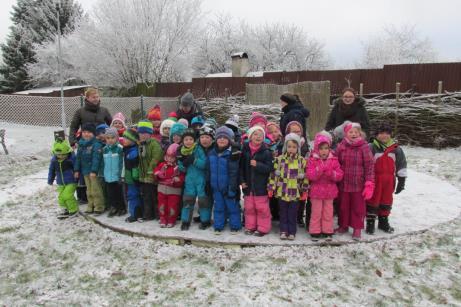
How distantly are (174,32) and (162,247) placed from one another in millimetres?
17996

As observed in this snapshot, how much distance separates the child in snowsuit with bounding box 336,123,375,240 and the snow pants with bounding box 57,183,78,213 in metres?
3.50

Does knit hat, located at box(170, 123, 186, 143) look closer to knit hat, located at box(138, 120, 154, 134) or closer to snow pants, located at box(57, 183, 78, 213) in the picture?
knit hat, located at box(138, 120, 154, 134)

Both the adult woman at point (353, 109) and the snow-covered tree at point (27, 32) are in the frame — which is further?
the snow-covered tree at point (27, 32)

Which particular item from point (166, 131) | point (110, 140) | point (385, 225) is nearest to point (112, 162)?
point (110, 140)

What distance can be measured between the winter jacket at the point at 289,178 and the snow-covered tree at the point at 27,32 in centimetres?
2685

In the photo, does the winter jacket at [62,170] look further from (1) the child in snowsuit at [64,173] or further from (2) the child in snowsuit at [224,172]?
(2) the child in snowsuit at [224,172]

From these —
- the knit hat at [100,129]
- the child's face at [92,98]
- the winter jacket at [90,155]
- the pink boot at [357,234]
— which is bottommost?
the pink boot at [357,234]

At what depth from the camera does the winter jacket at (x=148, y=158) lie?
4.45 meters

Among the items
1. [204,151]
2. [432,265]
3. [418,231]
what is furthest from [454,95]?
[204,151]

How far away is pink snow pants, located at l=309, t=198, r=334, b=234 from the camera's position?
3.99 m

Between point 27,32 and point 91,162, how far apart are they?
27224mm

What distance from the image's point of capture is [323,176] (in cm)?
390

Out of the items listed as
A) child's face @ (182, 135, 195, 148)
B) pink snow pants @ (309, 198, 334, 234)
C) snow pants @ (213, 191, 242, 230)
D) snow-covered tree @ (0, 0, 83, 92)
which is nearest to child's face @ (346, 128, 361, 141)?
pink snow pants @ (309, 198, 334, 234)

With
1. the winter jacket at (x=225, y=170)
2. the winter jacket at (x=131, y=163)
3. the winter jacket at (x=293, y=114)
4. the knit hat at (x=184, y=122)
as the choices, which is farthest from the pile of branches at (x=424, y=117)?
the winter jacket at (x=131, y=163)
